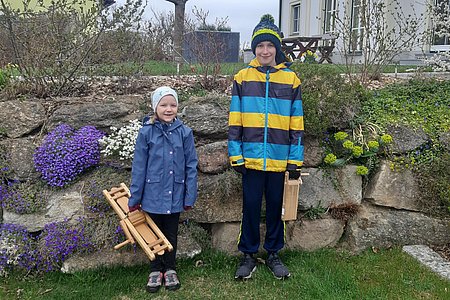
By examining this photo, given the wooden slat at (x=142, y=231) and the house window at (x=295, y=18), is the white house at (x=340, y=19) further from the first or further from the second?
the wooden slat at (x=142, y=231)

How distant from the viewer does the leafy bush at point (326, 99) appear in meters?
4.30

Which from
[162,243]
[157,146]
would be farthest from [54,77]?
[162,243]

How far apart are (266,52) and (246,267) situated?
5.87 feet

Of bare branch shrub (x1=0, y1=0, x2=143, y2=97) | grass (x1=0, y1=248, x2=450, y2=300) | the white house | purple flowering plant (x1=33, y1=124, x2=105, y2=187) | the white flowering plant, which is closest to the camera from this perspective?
grass (x1=0, y1=248, x2=450, y2=300)

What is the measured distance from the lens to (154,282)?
345 centimetres

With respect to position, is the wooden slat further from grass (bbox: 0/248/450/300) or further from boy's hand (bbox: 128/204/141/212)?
grass (bbox: 0/248/450/300)

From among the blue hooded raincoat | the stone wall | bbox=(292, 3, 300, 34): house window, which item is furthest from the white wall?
the blue hooded raincoat

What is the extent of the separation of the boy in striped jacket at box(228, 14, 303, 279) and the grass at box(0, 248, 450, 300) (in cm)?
16

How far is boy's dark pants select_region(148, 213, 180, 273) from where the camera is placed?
3481 millimetres

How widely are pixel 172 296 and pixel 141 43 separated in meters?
3.99

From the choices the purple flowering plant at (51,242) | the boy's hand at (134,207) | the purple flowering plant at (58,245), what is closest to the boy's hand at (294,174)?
the boy's hand at (134,207)

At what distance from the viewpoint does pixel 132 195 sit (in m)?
3.31

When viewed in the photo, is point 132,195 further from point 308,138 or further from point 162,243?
point 308,138

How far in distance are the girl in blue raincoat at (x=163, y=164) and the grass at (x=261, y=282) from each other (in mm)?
321
